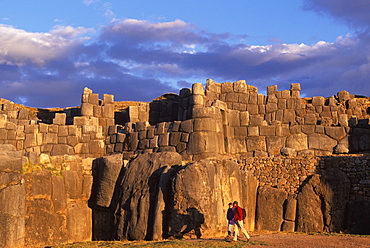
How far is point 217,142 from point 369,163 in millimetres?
7325

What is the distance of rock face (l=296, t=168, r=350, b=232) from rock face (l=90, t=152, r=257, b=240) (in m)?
2.04

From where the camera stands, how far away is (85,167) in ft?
72.9

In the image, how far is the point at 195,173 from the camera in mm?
17641

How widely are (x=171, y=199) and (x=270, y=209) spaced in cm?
463

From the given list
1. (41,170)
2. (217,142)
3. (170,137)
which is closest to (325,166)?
(217,142)

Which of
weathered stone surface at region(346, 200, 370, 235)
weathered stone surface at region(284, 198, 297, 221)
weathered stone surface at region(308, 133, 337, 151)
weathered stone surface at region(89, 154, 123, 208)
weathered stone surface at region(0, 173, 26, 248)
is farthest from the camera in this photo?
weathered stone surface at region(308, 133, 337, 151)

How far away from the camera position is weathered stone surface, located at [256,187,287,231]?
20.3 m

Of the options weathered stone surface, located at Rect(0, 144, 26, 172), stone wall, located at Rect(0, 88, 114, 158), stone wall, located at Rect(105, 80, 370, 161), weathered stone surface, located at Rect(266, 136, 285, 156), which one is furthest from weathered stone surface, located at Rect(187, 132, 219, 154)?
weathered stone surface, located at Rect(0, 144, 26, 172)

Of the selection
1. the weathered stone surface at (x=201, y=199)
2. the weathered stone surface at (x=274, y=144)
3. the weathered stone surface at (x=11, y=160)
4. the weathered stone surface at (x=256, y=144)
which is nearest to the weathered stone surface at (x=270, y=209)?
the weathered stone surface at (x=201, y=199)

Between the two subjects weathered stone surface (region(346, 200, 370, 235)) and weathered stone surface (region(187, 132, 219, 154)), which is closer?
weathered stone surface (region(346, 200, 370, 235))

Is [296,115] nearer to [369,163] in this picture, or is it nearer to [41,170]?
[369,163]

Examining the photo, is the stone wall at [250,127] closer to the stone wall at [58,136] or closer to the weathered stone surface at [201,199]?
the stone wall at [58,136]

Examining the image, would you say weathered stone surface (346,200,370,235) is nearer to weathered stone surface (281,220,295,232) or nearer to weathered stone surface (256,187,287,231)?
weathered stone surface (281,220,295,232)

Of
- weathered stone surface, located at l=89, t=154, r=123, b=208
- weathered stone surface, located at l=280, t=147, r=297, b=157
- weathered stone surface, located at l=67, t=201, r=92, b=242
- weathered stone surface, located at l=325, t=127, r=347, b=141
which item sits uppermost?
weathered stone surface, located at l=325, t=127, r=347, b=141
